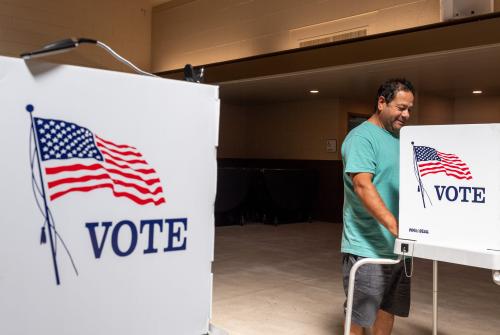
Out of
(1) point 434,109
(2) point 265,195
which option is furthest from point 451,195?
(1) point 434,109

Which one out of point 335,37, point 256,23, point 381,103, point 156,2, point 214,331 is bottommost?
point 214,331

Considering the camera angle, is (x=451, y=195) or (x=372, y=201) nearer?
(x=451, y=195)

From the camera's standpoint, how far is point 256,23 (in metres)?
7.88

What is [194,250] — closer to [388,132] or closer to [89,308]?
[89,308]

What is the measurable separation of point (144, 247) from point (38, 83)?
0.93 feet

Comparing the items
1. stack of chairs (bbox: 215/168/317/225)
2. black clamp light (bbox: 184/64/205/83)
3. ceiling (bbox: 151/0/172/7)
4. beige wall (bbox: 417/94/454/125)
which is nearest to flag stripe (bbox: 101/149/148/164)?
black clamp light (bbox: 184/64/205/83)

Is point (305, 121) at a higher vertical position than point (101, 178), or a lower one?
higher

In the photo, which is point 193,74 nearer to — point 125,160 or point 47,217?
point 125,160

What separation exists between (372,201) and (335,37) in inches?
206

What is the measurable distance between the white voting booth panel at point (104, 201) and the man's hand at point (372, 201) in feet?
4.02

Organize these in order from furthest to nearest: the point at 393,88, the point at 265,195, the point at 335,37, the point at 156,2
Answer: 1. the point at 156,2
2. the point at 265,195
3. the point at 335,37
4. the point at 393,88

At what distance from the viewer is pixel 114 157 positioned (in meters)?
0.75

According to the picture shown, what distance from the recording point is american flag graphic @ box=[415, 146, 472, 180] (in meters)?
1.75

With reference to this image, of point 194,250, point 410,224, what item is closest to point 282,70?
point 410,224
